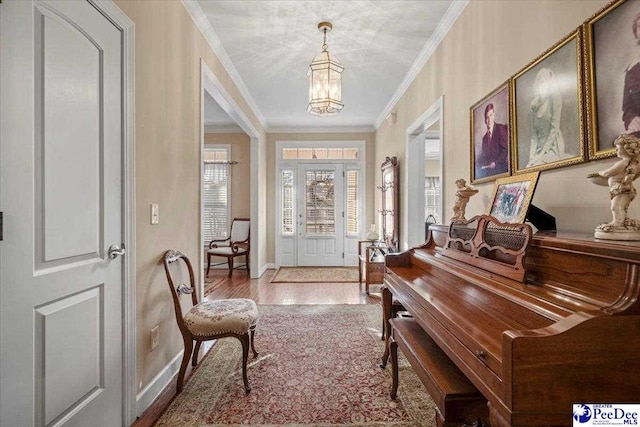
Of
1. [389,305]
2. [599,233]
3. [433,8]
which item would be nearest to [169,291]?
[389,305]

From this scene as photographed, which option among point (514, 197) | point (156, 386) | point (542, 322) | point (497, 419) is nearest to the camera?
point (497, 419)

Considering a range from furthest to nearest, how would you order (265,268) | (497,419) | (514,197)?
(265,268) → (514,197) → (497,419)

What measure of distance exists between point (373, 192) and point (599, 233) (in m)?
5.28

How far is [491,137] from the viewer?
2.12 metres

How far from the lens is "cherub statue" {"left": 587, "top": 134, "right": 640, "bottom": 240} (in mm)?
950

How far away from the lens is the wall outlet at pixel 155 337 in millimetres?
1977

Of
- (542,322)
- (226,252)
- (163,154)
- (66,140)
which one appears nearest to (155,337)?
(163,154)

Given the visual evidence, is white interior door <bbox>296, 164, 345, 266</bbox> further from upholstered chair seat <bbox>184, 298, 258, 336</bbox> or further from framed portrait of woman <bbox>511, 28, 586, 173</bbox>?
framed portrait of woman <bbox>511, 28, 586, 173</bbox>

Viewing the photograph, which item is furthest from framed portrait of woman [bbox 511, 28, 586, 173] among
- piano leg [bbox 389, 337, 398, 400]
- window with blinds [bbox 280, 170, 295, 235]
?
window with blinds [bbox 280, 170, 295, 235]

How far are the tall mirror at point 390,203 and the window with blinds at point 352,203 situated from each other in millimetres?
962

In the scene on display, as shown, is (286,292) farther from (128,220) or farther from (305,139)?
(305,139)

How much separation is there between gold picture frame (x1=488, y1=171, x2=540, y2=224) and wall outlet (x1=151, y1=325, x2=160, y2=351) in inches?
82.4

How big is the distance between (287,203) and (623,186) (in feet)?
18.4

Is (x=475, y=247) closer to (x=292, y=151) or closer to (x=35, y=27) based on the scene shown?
(x=35, y=27)
